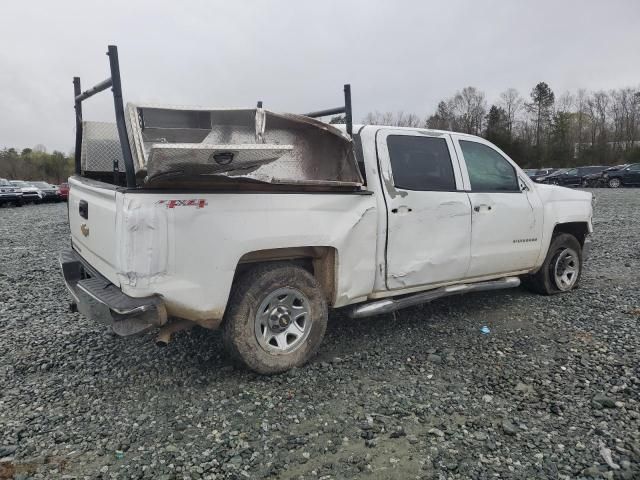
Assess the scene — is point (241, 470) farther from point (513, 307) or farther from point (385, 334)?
point (513, 307)

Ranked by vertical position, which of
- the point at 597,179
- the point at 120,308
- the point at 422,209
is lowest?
the point at 120,308

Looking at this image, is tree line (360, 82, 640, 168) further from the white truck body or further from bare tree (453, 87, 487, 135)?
the white truck body

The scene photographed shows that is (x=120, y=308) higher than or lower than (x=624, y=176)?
lower

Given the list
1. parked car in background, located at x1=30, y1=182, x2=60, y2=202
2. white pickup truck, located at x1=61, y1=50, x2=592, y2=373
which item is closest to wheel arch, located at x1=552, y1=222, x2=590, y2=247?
white pickup truck, located at x1=61, y1=50, x2=592, y2=373

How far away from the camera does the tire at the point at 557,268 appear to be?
18.5 ft

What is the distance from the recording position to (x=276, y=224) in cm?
341

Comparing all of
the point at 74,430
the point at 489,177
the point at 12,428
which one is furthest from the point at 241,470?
the point at 489,177

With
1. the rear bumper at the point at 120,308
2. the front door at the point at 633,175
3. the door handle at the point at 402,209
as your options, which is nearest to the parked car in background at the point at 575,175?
the front door at the point at 633,175

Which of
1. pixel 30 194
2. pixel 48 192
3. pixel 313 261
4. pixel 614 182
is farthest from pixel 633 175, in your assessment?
pixel 48 192

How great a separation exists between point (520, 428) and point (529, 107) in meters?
71.1

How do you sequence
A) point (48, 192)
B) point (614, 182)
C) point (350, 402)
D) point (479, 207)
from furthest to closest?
1. point (614, 182)
2. point (48, 192)
3. point (479, 207)
4. point (350, 402)

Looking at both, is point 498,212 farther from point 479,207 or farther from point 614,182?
point 614,182

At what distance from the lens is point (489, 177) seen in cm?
495

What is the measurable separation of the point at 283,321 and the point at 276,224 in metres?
0.76
